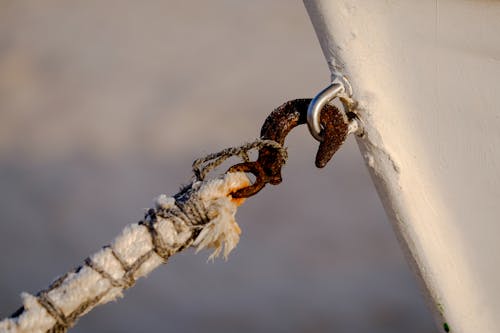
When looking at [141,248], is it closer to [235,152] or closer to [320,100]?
[235,152]

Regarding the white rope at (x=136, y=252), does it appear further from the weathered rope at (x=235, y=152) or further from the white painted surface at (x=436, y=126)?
the white painted surface at (x=436, y=126)

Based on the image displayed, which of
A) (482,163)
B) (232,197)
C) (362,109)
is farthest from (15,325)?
(482,163)

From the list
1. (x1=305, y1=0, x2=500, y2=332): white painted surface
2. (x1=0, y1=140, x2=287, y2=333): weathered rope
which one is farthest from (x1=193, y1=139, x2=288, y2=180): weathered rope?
(x1=305, y1=0, x2=500, y2=332): white painted surface

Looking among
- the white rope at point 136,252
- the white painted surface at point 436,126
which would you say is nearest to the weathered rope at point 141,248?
the white rope at point 136,252

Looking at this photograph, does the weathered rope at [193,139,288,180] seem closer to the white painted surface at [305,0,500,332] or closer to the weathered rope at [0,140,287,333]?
the weathered rope at [0,140,287,333]

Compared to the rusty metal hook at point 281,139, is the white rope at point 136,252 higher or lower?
lower

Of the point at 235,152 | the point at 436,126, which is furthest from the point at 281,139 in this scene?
the point at 436,126

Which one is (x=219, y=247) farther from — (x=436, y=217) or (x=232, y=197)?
(x=436, y=217)
